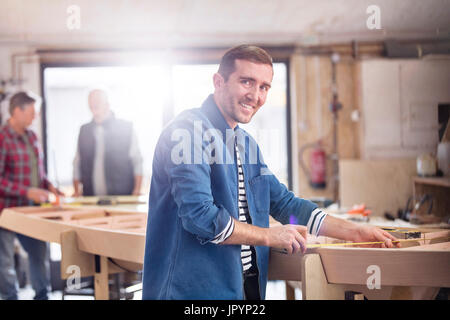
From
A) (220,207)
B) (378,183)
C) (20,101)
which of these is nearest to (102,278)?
(220,207)

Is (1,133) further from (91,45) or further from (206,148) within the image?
(206,148)

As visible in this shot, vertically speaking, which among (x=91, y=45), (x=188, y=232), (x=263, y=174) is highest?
(x=91, y=45)

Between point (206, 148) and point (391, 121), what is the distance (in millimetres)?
2842

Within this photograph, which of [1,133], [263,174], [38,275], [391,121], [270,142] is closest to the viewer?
[263,174]

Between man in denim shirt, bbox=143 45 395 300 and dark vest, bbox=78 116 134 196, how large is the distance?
1981 mm

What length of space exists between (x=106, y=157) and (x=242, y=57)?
6.95 ft

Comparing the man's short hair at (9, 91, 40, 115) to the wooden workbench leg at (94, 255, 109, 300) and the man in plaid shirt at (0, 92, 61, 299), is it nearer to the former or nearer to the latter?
the man in plaid shirt at (0, 92, 61, 299)

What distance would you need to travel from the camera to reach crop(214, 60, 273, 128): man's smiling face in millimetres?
1074

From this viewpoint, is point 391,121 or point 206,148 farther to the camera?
point 391,121

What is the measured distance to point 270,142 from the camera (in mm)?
2004

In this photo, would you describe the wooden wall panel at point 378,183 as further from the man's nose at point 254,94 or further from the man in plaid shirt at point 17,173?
the man's nose at point 254,94

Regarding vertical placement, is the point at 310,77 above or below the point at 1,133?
above

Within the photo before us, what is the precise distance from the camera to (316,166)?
3.70 m

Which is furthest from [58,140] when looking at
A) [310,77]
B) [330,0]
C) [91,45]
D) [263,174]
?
[263,174]
